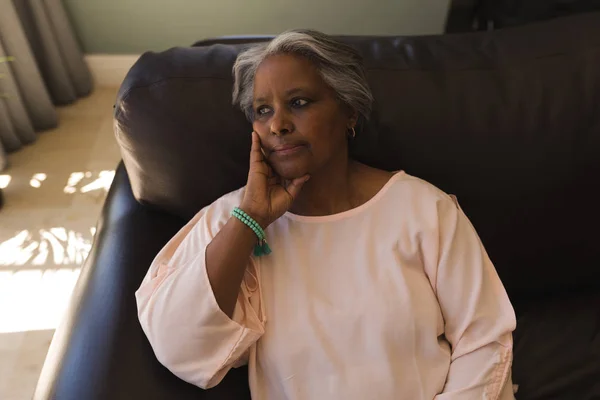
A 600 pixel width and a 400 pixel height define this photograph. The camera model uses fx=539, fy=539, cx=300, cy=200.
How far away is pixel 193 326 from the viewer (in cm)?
100

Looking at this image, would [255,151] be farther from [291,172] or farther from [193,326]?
[193,326]

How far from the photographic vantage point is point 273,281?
1.12 metres

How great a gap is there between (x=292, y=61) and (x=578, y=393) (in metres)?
0.98

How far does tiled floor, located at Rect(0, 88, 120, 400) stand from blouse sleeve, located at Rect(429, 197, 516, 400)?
120 cm

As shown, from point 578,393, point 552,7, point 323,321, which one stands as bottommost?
point 578,393

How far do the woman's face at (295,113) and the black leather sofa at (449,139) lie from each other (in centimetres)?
14

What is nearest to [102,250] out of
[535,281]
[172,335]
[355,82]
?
[172,335]

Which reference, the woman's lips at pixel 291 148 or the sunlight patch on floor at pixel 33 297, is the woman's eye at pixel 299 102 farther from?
the sunlight patch on floor at pixel 33 297

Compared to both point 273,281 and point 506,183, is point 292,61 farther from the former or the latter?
point 506,183

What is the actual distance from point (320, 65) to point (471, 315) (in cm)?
58

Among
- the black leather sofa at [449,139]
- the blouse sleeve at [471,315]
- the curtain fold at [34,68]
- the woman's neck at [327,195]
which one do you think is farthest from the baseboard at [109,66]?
the blouse sleeve at [471,315]

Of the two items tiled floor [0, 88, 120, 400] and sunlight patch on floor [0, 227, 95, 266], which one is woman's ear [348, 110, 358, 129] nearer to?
tiled floor [0, 88, 120, 400]

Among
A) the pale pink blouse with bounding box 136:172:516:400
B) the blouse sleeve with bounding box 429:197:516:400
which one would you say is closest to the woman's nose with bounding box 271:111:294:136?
the pale pink blouse with bounding box 136:172:516:400

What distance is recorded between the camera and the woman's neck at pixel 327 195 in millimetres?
1162
